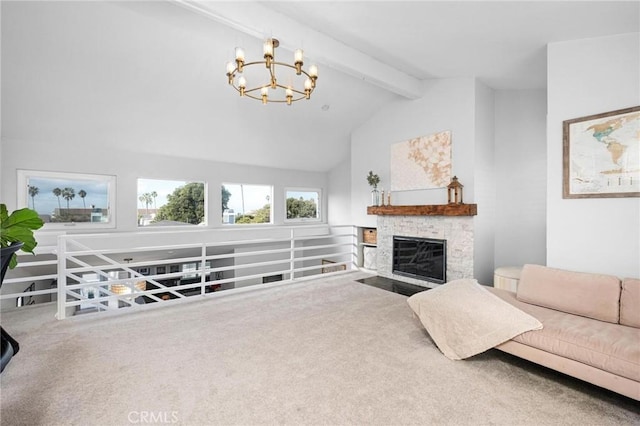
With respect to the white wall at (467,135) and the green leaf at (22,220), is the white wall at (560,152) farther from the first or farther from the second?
the green leaf at (22,220)

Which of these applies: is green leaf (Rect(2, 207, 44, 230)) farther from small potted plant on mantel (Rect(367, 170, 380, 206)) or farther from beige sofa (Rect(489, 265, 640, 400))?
small potted plant on mantel (Rect(367, 170, 380, 206))

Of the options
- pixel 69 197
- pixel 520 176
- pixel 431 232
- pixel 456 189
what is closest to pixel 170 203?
pixel 69 197

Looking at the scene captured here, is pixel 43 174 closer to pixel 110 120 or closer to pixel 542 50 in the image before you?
pixel 110 120

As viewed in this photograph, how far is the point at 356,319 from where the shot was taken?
3250mm

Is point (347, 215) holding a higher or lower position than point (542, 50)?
lower

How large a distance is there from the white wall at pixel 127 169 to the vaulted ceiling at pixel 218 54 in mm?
176

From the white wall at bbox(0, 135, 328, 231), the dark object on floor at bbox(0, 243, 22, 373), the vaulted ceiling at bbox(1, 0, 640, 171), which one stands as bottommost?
the dark object on floor at bbox(0, 243, 22, 373)

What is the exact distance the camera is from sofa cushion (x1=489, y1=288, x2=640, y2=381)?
5.80 feet

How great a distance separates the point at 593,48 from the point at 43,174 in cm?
697

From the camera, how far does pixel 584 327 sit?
211 cm

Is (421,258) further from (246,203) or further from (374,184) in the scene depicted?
(246,203)

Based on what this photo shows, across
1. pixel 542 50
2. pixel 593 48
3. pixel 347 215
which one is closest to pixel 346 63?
pixel 542 50

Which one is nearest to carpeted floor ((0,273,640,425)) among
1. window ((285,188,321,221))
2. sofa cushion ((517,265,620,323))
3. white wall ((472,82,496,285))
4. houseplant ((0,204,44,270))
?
sofa cushion ((517,265,620,323))

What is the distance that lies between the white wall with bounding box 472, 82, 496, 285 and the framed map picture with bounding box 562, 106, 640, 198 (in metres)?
1.29
